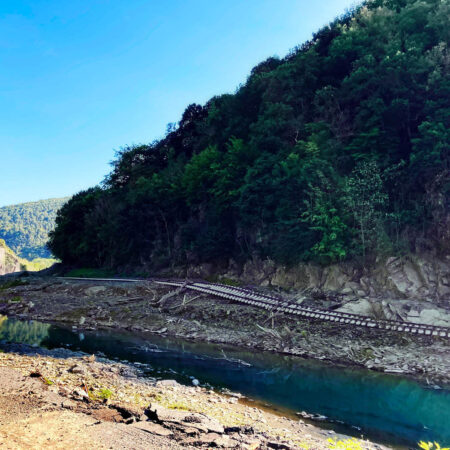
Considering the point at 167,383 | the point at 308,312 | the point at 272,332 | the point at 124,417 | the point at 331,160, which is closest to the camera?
the point at 124,417

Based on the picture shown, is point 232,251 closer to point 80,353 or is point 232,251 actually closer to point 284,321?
point 284,321

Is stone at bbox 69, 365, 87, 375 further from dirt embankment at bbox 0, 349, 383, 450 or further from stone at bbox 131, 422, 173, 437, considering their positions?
stone at bbox 131, 422, 173, 437

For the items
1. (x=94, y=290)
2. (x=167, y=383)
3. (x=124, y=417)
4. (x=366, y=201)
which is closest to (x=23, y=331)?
(x=94, y=290)

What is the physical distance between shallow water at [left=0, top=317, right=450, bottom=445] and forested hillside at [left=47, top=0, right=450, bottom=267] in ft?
43.8

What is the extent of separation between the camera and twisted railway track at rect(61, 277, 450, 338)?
2009 centimetres

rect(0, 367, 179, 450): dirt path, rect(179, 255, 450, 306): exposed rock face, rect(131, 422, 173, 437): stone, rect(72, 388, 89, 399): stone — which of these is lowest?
rect(179, 255, 450, 306): exposed rock face

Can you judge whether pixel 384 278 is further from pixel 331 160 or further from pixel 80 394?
pixel 80 394

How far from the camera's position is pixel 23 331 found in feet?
82.7

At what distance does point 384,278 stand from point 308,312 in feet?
24.5

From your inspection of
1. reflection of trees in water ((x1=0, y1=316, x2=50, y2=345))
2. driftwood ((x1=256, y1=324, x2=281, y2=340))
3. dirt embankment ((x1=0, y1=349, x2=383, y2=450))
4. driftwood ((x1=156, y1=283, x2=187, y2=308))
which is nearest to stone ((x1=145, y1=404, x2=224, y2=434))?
dirt embankment ((x1=0, y1=349, x2=383, y2=450))

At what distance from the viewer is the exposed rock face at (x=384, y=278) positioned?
24.9 m

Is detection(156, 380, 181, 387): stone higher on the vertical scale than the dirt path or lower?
lower

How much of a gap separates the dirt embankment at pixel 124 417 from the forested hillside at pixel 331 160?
19.5m

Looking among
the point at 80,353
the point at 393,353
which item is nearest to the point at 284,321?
the point at 393,353
